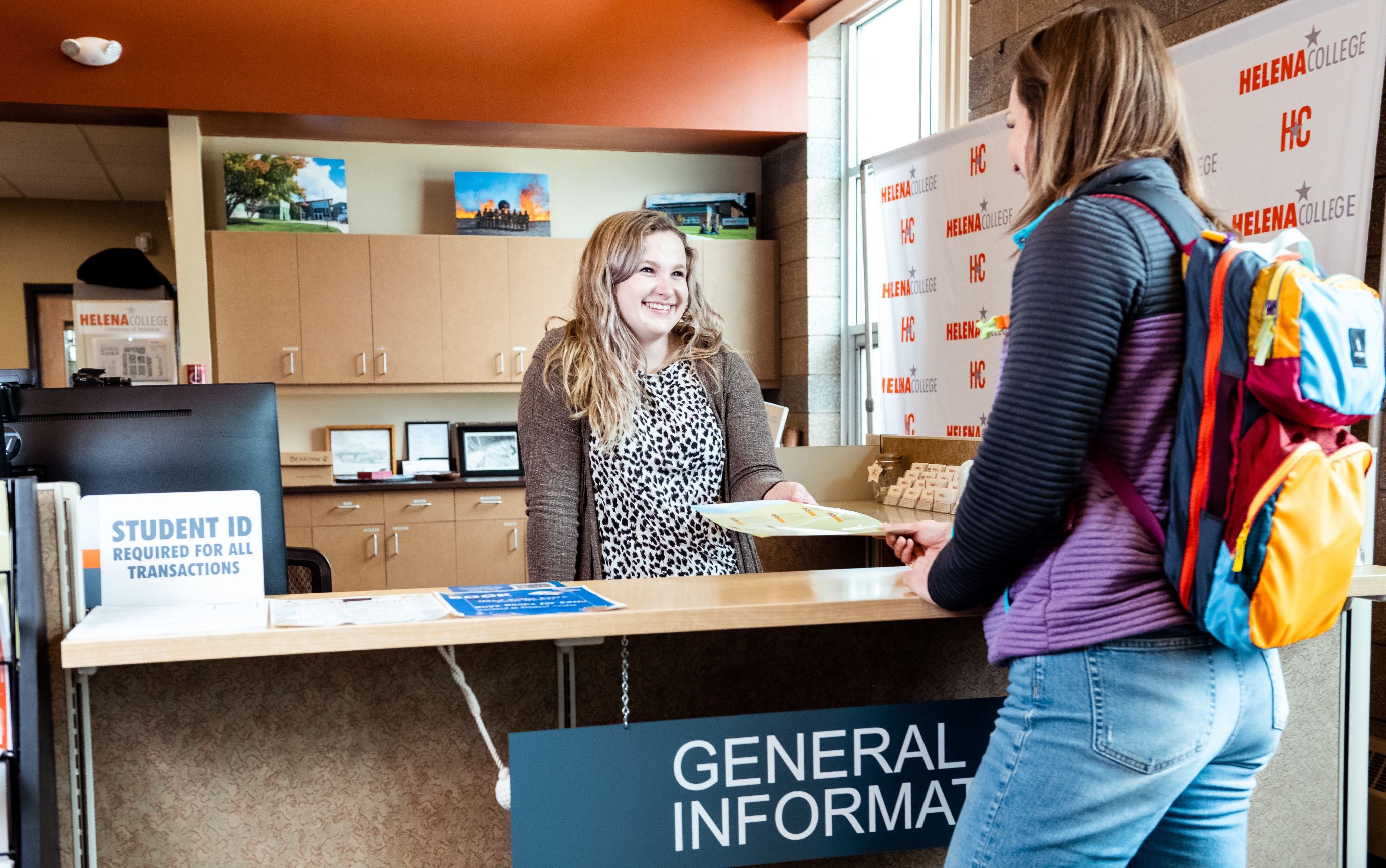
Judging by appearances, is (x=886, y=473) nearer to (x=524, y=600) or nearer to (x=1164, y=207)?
(x=524, y=600)

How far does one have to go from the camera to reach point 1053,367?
0.95 m

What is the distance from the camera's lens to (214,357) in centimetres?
496

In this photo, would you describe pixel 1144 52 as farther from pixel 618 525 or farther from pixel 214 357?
pixel 214 357

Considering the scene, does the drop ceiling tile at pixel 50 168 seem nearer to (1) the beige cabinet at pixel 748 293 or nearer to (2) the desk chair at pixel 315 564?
(1) the beige cabinet at pixel 748 293

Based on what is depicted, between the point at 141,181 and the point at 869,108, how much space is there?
15.7 feet

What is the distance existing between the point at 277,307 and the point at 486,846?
160 inches

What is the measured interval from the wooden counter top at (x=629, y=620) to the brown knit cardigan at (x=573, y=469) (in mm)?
333

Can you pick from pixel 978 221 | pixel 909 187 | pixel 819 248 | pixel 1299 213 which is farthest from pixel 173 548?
pixel 819 248

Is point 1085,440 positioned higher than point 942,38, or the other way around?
point 942,38

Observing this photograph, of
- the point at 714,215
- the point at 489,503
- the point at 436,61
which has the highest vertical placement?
the point at 436,61

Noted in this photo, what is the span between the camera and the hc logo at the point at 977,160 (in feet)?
12.1

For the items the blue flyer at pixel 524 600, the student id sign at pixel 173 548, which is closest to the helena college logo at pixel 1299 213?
the blue flyer at pixel 524 600

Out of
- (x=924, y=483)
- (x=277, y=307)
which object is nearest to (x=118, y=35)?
(x=277, y=307)

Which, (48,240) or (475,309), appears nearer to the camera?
(475,309)
